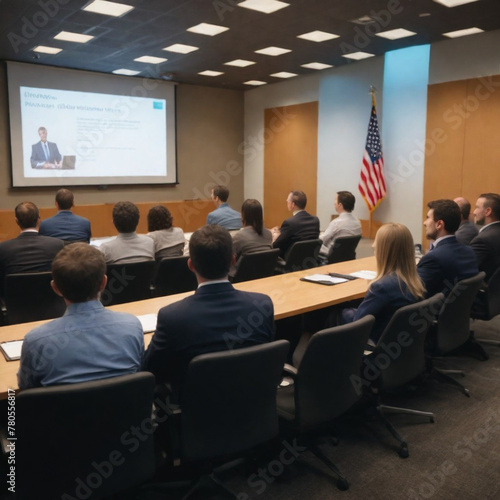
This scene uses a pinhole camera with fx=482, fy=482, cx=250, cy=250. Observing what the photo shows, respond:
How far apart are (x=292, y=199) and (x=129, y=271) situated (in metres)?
2.37

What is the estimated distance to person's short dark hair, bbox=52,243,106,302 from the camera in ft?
5.32

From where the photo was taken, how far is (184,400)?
1.72 meters

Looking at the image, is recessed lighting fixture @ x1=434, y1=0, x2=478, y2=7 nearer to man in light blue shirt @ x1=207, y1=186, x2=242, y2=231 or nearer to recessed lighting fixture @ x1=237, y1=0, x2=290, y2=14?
recessed lighting fixture @ x1=237, y1=0, x2=290, y2=14

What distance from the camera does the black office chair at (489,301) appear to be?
3555mm

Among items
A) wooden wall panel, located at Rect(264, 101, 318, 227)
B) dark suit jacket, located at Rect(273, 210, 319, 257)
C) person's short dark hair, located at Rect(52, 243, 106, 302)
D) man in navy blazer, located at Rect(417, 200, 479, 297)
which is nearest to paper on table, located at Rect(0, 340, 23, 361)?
person's short dark hair, located at Rect(52, 243, 106, 302)

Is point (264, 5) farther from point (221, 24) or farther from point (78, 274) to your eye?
point (78, 274)

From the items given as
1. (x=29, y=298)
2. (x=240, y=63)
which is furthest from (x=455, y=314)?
(x=240, y=63)

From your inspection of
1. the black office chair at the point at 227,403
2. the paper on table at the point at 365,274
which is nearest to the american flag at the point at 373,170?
the paper on table at the point at 365,274

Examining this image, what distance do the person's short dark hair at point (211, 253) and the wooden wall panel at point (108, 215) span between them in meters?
7.21

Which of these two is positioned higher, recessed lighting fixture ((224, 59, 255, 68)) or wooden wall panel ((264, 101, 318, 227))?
recessed lighting fixture ((224, 59, 255, 68))

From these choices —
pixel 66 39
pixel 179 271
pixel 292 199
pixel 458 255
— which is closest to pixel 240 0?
pixel 292 199

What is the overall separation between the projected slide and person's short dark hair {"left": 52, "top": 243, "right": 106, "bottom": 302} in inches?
304

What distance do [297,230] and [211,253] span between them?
3.15 metres

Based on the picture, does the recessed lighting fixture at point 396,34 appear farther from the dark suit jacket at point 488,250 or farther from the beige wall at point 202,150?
the beige wall at point 202,150
